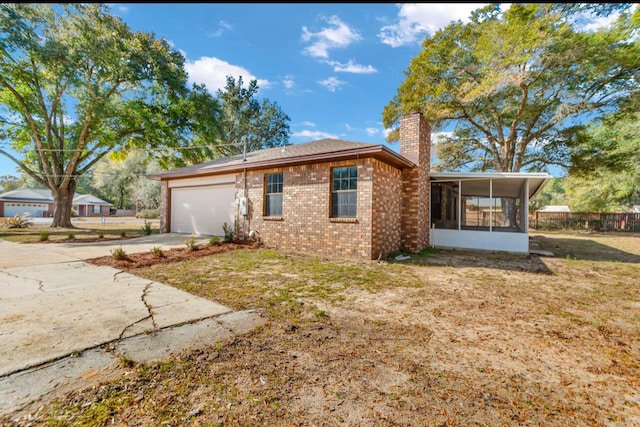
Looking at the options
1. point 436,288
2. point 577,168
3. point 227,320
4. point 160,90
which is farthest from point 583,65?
point 160,90

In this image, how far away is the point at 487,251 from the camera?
9.38 m

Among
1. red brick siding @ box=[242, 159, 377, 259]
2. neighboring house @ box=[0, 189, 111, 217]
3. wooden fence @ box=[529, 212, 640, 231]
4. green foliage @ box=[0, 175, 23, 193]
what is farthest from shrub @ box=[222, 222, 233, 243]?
green foliage @ box=[0, 175, 23, 193]

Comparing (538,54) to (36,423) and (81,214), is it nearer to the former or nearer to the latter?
(36,423)

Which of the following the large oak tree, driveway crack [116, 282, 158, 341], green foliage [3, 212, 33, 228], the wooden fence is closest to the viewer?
driveway crack [116, 282, 158, 341]

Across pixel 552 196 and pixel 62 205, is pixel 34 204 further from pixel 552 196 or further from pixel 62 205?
pixel 552 196

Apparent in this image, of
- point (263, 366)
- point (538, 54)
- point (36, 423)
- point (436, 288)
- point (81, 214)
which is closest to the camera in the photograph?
point (36, 423)

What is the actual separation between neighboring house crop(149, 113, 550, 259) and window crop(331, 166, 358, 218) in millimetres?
27

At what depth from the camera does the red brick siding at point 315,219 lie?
7027 mm

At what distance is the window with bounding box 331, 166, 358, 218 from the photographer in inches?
288

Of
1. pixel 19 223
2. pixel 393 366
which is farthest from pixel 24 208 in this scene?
pixel 393 366

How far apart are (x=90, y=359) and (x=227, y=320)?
4.08 feet

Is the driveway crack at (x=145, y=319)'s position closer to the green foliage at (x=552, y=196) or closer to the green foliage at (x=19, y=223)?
the green foliage at (x=19, y=223)

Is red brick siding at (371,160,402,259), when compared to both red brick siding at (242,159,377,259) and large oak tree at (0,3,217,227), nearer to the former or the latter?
red brick siding at (242,159,377,259)

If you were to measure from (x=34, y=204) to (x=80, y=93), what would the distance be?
2821 centimetres
